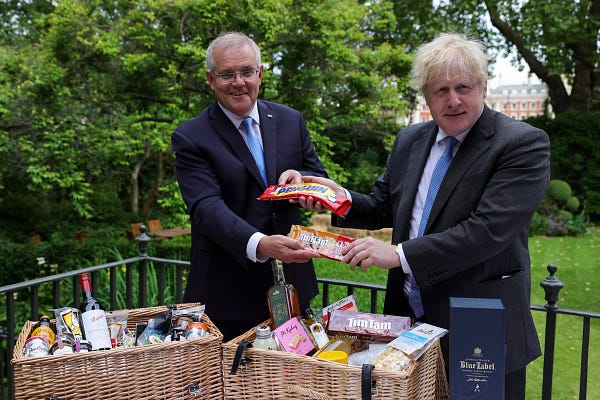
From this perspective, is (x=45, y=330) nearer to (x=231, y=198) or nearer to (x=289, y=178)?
(x=231, y=198)

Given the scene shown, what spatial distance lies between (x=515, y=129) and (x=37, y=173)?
23.1 feet

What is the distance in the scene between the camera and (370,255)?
5.19 ft

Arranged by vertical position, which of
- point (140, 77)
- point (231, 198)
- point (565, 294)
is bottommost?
point (565, 294)

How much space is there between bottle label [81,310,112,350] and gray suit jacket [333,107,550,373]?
0.90 meters

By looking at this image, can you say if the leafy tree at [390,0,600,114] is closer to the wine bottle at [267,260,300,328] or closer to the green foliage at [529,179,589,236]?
the green foliage at [529,179,589,236]

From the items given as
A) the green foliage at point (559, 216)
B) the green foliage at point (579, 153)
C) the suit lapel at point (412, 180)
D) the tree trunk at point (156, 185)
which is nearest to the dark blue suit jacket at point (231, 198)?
the suit lapel at point (412, 180)

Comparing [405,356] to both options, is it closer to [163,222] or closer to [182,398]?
[182,398]

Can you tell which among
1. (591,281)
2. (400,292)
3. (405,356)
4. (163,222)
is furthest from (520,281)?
(163,222)

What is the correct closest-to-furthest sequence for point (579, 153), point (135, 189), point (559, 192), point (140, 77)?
point (140, 77) < point (135, 189) < point (559, 192) < point (579, 153)

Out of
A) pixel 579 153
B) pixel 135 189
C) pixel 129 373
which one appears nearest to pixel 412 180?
pixel 129 373

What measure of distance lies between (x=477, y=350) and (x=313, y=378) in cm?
42

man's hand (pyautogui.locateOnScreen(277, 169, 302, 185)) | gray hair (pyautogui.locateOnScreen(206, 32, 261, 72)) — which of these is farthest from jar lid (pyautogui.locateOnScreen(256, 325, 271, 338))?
gray hair (pyautogui.locateOnScreen(206, 32, 261, 72))

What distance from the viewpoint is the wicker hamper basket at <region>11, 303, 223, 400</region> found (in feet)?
4.67

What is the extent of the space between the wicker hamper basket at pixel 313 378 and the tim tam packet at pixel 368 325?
12cm
